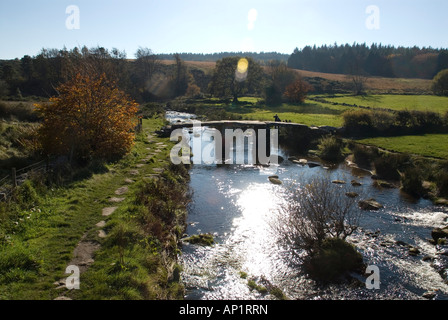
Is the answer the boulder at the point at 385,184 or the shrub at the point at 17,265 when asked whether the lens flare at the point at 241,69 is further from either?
the shrub at the point at 17,265

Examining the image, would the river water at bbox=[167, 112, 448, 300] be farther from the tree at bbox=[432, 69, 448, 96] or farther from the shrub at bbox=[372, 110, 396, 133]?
the tree at bbox=[432, 69, 448, 96]

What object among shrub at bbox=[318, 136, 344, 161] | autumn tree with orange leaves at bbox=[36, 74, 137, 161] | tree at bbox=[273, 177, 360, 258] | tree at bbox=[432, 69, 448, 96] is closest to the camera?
tree at bbox=[273, 177, 360, 258]

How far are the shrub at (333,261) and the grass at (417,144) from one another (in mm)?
17071

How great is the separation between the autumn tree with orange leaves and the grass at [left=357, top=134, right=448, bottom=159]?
22.0m

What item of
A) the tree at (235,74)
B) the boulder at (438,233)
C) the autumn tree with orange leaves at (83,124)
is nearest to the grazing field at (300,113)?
the tree at (235,74)

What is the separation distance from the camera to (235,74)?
219 ft

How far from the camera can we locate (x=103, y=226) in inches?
420

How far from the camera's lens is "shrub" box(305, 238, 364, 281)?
10750 millimetres

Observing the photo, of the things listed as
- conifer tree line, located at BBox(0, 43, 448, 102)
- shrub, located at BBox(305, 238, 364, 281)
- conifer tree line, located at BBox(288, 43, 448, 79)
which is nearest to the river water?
shrub, located at BBox(305, 238, 364, 281)

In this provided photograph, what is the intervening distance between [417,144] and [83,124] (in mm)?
26822

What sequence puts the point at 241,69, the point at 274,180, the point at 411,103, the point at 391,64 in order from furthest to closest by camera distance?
the point at 391,64
the point at 241,69
the point at 411,103
the point at 274,180

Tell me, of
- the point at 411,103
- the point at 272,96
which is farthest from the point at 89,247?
the point at 411,103

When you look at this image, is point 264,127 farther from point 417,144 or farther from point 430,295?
point 430,295
